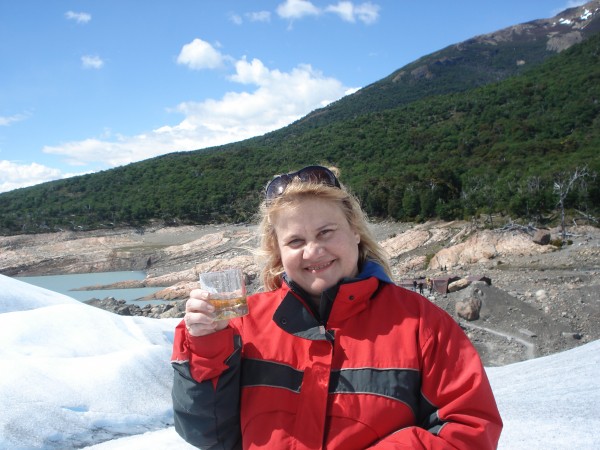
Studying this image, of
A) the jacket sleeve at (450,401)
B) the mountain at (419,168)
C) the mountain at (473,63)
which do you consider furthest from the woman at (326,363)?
the mountain at (473,63)

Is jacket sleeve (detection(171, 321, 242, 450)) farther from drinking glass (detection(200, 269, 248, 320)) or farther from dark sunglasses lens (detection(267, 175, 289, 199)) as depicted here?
dark sunglasses lens (detection(267, 175, 289, 199))

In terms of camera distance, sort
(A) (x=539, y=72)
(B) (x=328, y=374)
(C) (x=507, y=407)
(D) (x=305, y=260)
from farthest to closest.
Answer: (A) (x=539, y=72) < (C) (x=507, y=407) < (D) (x=305, y=260) < (B) (x=328, y=374)

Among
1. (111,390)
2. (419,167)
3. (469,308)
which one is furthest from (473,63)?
(111,390)

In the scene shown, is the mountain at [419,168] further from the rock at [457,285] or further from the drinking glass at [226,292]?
the drinking glass at [226,292]

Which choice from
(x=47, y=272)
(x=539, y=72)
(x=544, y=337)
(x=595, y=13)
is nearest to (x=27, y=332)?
(x=544, y=337)

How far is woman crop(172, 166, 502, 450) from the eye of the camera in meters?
1.32

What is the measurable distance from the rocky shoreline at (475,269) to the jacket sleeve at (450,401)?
94 cm

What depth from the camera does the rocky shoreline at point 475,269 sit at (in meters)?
7.80

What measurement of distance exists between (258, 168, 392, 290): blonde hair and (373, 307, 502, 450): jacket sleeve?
387mm

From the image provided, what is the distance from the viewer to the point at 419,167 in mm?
41438

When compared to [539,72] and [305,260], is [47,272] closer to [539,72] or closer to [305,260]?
[305,260]

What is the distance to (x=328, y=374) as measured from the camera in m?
1.38

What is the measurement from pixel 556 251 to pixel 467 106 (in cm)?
4552

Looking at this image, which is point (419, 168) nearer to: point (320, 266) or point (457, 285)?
point (457, 285)
